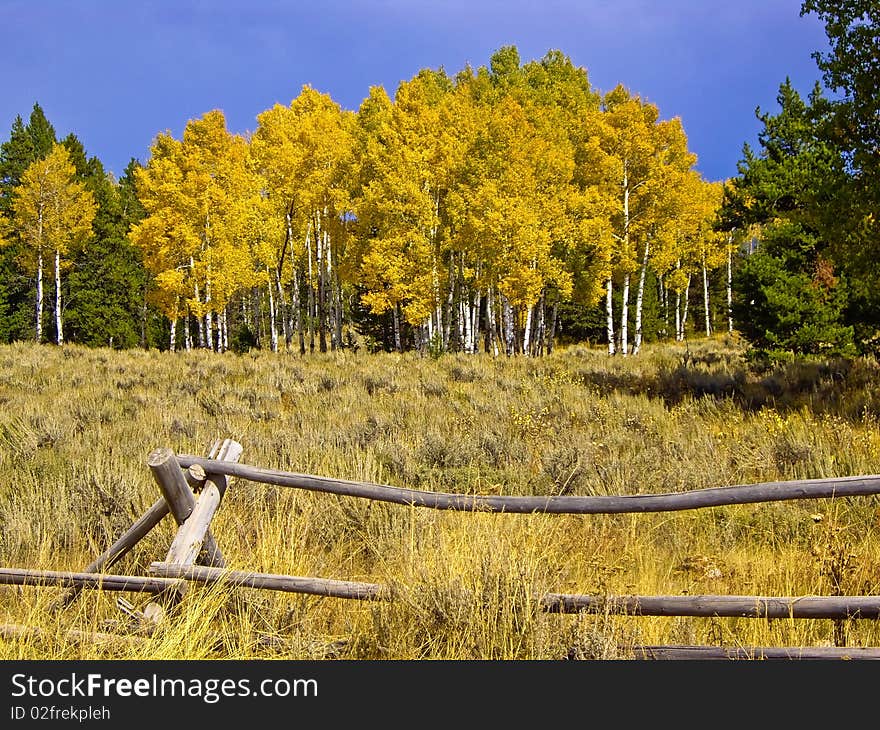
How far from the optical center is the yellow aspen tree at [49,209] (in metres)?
32.8

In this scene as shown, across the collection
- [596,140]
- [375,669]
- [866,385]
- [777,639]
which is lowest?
[777,639]

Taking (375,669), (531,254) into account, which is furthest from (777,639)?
(531,254)

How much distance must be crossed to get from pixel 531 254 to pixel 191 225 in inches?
611

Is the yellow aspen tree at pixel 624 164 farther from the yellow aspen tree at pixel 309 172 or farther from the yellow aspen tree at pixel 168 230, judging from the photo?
the yellow aspen tree at pixel 168 230

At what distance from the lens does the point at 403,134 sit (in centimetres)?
2458

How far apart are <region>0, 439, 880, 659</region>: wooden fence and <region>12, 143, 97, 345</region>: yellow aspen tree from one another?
32.9 m

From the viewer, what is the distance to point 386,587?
362cm

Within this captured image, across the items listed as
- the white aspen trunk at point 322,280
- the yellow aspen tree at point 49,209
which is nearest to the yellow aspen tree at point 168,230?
the white aspen trunk at point 322,280

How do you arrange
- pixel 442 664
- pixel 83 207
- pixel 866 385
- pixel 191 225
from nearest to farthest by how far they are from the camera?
pixel 442 664
pixel 866 385
pixel 191 225
pixel 83 207

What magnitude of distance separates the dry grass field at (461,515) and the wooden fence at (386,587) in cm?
12

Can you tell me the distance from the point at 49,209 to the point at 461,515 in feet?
122

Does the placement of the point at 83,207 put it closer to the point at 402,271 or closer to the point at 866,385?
the point at 402,271

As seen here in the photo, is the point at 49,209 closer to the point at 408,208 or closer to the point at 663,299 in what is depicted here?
the point at 408,208

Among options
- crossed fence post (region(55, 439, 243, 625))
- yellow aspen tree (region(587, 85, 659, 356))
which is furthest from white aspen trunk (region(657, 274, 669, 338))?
crossed fence post (region(55, 439, 243, 625))
